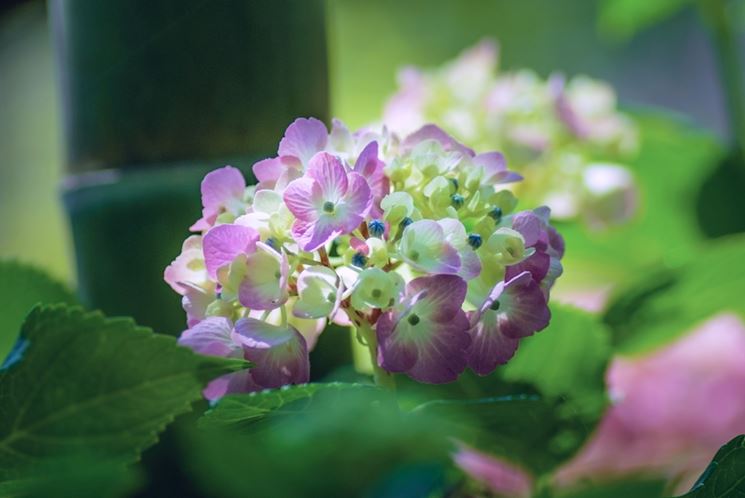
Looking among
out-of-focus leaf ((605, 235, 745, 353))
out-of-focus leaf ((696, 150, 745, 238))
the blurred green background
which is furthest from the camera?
the blurred green background

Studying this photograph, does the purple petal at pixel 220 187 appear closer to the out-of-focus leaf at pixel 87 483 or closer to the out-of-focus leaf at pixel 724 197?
the out-of-focus leaf at pixel 87 483

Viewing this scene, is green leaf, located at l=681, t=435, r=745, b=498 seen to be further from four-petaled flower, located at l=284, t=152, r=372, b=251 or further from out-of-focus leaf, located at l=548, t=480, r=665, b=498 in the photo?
four-petaled flower, located at l=284, t=152, r=372, b=251

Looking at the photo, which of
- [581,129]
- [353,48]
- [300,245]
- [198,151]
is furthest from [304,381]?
[353,48]

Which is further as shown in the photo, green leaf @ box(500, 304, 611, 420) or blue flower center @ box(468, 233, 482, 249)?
green leaf @ box(500, 304, 611, 420)

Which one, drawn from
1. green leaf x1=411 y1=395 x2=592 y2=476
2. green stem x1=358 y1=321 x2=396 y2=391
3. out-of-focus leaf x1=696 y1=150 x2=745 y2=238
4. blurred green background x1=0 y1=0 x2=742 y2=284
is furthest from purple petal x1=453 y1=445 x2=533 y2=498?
blurred green background x1=0 y1=0 x2=742 y2=284

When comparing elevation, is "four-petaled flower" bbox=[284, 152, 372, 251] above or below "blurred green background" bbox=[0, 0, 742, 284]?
below

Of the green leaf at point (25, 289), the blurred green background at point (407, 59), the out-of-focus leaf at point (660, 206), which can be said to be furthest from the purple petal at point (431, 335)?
the blurred green background at point (407, 59)

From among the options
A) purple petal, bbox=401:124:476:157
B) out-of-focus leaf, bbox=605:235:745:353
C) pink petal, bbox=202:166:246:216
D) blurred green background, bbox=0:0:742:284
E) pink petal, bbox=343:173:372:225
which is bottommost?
out-of-focus leaf, bbox=605:235:745:353
